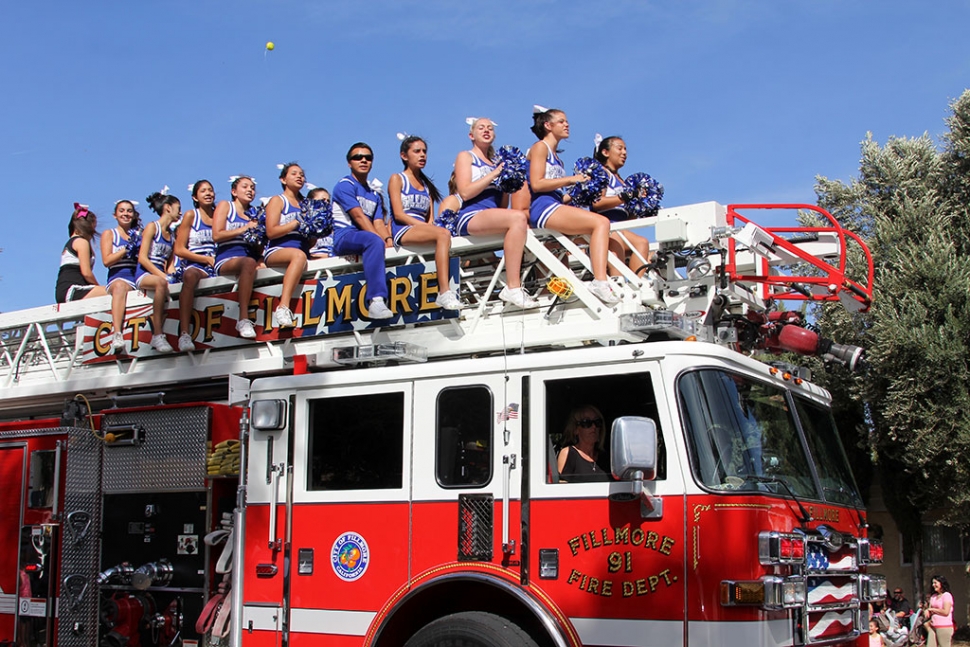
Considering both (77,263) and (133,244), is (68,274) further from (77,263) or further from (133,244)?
(133,244)

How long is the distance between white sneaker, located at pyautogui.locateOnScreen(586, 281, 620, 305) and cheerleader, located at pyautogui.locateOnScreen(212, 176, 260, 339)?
2.67 m

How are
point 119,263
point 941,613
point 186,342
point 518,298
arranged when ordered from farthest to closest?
point 941,613 → point 119,263 → point 186,342 → point 518,298

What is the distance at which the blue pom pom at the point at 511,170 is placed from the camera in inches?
272

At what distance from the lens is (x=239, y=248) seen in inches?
323

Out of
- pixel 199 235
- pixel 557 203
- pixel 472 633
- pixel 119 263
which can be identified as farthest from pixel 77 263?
pixel 472 633

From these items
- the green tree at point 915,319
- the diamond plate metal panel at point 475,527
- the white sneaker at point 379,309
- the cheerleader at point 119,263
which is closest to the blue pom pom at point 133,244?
the cheerleader at point 119,263

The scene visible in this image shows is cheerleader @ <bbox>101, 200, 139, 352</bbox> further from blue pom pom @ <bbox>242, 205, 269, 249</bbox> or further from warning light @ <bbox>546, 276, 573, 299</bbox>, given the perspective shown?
warning light @ <bbox>546, 276, 573, 299</bbox>

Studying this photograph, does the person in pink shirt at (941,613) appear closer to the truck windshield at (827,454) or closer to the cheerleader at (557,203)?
the truck windshield at (827,454)

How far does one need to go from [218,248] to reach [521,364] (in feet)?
11.8

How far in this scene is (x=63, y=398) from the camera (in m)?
8.63

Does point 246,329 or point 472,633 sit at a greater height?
point 246,329

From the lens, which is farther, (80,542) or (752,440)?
(80,542)

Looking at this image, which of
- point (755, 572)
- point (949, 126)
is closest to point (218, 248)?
point (755, 572)

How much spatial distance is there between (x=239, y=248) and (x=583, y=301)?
3.27m
